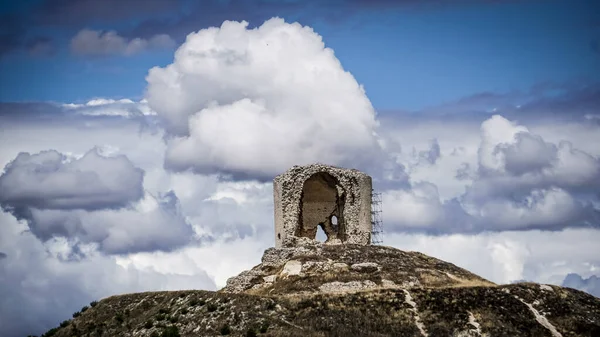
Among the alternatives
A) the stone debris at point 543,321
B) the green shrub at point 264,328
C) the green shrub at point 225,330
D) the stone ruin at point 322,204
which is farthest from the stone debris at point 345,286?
the stone ruin at point 322,204

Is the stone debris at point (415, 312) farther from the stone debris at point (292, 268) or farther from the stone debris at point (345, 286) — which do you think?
the stone debris at point (292, 268)

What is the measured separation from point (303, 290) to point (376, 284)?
193 inches

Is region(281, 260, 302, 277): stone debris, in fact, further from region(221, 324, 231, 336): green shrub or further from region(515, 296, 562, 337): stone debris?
region(515, 296, 562, 337): stone debris

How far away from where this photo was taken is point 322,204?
82.7 m

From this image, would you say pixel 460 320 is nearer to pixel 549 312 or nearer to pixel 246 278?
pixel 549 312

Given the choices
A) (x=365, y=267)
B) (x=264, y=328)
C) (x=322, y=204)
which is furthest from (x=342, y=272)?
(x=322, y=204)

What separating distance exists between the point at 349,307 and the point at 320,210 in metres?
23.7

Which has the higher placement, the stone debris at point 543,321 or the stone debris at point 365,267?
the stone debris at point 365,267

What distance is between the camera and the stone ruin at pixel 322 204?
7738cm

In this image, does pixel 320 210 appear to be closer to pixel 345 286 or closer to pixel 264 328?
pixel 345 286

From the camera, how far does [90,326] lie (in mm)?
64875

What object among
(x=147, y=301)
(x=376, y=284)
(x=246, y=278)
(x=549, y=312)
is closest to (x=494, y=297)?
(x=549, y=312)

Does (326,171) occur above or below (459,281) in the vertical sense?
above

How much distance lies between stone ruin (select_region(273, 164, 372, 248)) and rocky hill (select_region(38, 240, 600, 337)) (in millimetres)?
8763
